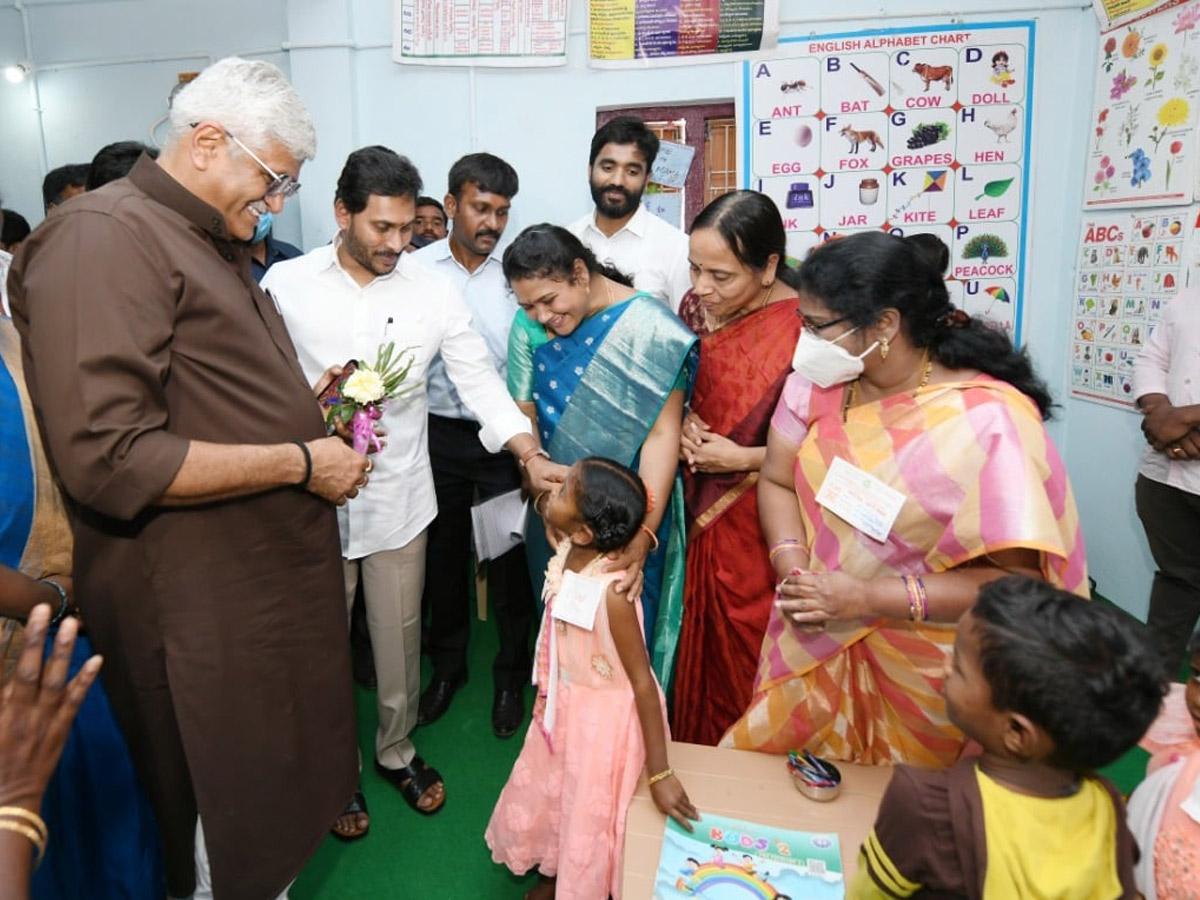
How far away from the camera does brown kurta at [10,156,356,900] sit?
1.20 m

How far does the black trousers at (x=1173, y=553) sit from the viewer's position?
2.75 metres

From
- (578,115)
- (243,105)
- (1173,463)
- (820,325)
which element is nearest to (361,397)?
(243,105)

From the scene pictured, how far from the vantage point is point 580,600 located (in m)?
1.65

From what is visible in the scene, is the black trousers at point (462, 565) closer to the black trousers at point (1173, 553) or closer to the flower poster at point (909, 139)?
the flower poster at point (909, 139)

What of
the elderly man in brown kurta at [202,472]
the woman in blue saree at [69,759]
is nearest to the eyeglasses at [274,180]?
the elderly man in brown kurta at [202,472]

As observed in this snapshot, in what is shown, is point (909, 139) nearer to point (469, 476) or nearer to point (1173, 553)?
point (1173, 553)

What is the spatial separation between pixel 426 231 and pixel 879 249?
108 inches

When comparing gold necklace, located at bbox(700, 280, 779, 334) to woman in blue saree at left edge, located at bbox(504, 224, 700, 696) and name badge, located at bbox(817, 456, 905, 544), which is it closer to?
woman in blue saree at left edge, located at bbox(504, 224, 700, 696)

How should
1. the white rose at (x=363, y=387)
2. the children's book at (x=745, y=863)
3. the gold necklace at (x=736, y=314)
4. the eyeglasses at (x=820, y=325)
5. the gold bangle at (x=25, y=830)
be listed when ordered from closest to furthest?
the gold bangle at (x=25, y=830), the children's book at (x=745, y=863), the eyeglasses at (x=820, y=325), the white rose at (x=363, y=387), the gold necklace at (x=736, y=314)

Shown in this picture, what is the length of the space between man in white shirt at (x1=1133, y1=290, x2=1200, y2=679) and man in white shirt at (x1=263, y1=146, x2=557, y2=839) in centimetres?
221

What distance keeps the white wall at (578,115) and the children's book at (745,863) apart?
9.04 feet

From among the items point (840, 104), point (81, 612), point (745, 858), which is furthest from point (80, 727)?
point (840, 104)

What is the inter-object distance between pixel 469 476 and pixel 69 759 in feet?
4.98

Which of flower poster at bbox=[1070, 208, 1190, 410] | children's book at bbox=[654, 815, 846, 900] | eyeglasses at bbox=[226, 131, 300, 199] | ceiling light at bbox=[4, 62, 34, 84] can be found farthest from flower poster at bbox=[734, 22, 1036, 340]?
ceiling light at bbox=[4, 62, 34, 84]
